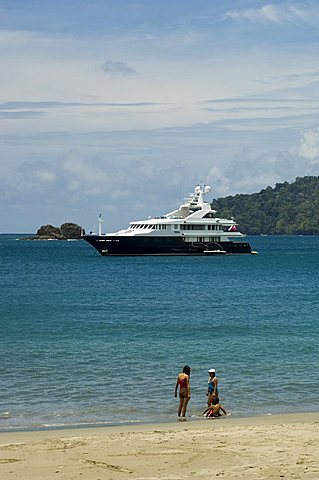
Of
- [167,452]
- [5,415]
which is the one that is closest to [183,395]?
[5,415]

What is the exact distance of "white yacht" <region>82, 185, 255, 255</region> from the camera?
3986 inches

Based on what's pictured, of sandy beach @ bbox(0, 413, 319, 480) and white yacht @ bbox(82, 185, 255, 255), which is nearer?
sandy beach @ bbox(0, 413, 319, 480)

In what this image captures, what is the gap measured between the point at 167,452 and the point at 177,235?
8894 centimetres

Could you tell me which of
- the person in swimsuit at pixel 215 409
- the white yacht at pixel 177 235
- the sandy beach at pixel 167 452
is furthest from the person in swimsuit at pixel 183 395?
the white yacht at pixel 177 235

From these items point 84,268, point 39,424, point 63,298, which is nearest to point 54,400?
point 39,424

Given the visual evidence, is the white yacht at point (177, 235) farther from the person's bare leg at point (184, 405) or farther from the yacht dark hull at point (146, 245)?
the person's bare leg at point (184, 405)

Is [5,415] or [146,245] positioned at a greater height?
[146,245]

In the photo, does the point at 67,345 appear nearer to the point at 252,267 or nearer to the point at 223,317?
the point at 223,317

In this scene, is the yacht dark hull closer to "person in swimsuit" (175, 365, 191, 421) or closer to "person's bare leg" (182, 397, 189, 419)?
"person in swimsuit" (175, 365, 191, 421)

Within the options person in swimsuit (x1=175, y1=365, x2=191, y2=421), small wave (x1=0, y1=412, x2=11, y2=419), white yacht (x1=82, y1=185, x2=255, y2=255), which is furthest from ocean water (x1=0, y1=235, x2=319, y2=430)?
white yacht (x1=82, y1=185, x2=255, y2=255)

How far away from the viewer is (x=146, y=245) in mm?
101625

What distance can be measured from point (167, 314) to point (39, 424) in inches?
987

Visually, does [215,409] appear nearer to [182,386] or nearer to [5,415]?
[182,386]

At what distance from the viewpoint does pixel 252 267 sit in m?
91.8
